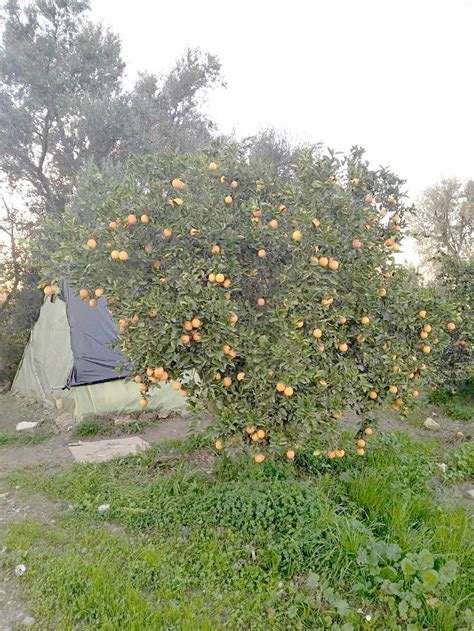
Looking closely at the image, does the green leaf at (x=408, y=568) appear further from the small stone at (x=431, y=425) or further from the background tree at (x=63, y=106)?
the background tree at (x=63, y=106)

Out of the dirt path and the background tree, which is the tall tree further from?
the dirt path

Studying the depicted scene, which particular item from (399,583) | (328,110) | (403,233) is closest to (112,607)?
(399,583)

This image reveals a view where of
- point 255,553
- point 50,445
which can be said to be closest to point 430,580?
point 255,553

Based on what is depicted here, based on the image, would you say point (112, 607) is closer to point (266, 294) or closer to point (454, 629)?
point (454, 629)

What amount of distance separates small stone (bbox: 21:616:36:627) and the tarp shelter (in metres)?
3.87

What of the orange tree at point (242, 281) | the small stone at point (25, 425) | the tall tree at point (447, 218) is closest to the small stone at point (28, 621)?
the orange tree at point (242, 281)

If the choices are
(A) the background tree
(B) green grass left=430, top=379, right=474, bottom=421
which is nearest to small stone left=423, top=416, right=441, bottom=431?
(B) green grass left=430, top=379, right=474, bottom=421

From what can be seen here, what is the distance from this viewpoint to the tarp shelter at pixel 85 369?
6.55 meters

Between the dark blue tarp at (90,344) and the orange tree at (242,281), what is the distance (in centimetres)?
346

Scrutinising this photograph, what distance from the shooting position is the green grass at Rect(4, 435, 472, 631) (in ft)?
7.50

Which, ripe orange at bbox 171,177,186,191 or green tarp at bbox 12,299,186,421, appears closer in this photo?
ripe orange at bbox 171,177,186,191

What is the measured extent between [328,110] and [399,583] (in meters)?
9.05

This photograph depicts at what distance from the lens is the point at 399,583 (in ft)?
7.70

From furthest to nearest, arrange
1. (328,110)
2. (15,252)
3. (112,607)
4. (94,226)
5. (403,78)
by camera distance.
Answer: (15,252)
(328,110)
(403,78)
(94,226)
(112,607)
